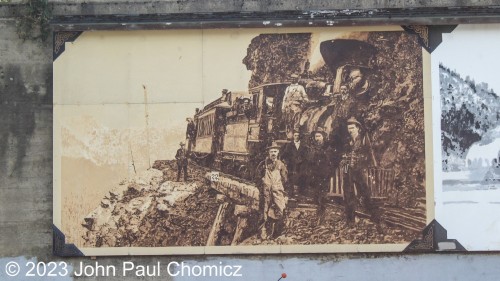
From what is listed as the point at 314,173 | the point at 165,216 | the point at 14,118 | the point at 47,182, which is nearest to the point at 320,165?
the point at 314,173

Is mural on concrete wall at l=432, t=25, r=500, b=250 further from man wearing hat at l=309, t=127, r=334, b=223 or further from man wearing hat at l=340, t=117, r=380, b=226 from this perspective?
man wearing hat at l=309, t=127, r=334, b=223

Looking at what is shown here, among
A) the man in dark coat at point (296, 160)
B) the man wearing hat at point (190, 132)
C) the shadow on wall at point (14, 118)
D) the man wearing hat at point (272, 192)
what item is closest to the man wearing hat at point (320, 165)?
the man in dark coat at point (296, 160)

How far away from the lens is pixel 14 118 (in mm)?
8953

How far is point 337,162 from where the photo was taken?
28.7 feet

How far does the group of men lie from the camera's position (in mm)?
8734

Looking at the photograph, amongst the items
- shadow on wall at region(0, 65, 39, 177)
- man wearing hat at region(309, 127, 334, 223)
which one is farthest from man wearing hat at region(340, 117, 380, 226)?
shadow on wall at region(0, 65, 39, 177)

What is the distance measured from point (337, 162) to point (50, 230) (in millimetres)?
4665

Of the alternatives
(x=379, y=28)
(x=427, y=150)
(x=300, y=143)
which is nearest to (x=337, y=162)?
(x=300, y=143)

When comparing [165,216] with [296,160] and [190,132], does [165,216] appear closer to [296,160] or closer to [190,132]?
[190,132]

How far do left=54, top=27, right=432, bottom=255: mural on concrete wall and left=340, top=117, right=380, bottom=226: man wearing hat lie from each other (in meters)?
0.02

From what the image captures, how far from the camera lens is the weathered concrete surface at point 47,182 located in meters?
8.71

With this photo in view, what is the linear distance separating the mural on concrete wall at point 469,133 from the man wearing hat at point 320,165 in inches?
67.3

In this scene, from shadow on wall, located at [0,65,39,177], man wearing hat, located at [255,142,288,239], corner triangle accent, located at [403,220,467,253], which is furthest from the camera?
shadow on wall, located at [0,65,39,177]

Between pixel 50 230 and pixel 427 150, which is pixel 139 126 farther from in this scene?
pixel 427 150
